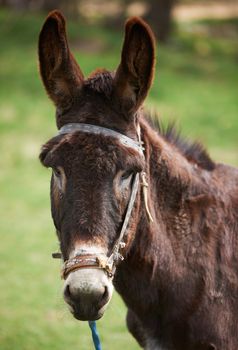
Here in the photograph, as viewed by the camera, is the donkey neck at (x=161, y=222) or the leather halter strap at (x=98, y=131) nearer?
the leather halter strap at (x=98, y=131)

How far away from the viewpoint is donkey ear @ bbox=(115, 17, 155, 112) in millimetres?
3633

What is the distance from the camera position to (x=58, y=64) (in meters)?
3.79

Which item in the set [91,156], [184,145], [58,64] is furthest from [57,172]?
[184,145]

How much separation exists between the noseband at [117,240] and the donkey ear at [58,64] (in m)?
0.23

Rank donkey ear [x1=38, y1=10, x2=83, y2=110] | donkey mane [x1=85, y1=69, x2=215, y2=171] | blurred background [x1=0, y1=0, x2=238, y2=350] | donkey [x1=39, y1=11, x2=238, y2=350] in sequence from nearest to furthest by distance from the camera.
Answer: donkey [x1=39, y1=11, x2=238, y2=350] < donkey ear [x1=38, y1=10, x2=83, y2=110] < donkey mane [x1=85, y1=69, x2=215, y2=171] < blurred background [x1=0, y1=0, x2=238, y2=350]

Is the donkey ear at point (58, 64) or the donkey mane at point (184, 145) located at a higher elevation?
the donkey ear at point (58, 64)

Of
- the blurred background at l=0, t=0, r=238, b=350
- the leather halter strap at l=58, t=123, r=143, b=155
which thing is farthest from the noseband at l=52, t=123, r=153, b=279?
the blurred background at l=0, t=0, r=238, b=350

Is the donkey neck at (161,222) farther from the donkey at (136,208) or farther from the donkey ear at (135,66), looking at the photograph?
the donkey ear at (135,66)

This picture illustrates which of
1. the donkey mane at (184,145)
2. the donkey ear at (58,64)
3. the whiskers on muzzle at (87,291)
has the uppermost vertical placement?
the donkey ear at (58,64)

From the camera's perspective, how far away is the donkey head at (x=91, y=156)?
3408 mm

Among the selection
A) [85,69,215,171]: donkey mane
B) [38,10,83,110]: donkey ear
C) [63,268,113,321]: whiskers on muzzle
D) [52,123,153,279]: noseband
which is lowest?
[63,268,113,321]: whiskers on muzzle

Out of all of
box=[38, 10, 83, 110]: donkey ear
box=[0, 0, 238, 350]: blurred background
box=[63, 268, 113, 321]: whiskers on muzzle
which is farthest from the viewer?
box=[0, 0, 238, 350]: blurred background

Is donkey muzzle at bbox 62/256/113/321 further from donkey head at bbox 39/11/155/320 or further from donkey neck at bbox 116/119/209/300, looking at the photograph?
donkey neck at bbox 116/119/209/300

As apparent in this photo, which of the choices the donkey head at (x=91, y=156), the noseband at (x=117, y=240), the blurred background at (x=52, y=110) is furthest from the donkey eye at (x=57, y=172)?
the blurred background at (x=52, y=110)
